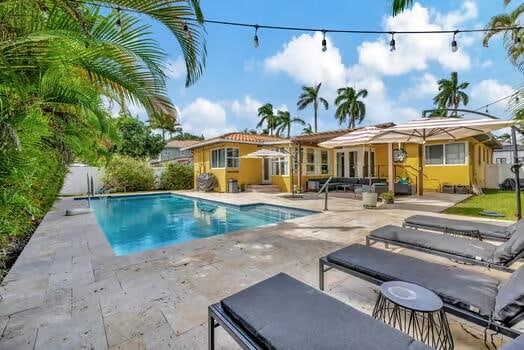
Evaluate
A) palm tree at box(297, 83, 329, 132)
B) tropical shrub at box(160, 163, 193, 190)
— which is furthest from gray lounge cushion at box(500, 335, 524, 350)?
palm tree at box(297, 83, 329, 132)

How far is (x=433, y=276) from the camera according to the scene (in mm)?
2475

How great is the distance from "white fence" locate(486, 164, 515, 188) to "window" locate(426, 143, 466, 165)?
5.97 metres

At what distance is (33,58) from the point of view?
79.4 inches

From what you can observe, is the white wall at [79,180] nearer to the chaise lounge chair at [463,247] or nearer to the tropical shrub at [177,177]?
the tropical shrub at [177,177]

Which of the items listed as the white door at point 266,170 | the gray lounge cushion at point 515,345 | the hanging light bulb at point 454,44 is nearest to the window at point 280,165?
the white door at point 266,170

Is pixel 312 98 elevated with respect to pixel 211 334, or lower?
elevated

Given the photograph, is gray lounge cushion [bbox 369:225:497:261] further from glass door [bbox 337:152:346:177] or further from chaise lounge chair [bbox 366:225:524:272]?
glass door [bbox 337:152:346:177]

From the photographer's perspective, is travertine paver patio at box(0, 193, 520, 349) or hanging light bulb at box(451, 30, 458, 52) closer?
travertine paver patio at box(0, 193, 520, 349)

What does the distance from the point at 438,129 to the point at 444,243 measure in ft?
23.1

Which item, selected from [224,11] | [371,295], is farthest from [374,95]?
[371,295]

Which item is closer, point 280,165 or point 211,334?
point 211,334

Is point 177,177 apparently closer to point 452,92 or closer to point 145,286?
point 145,286

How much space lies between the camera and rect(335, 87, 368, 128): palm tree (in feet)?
95.5

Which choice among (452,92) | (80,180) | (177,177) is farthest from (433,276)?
(452,92)
